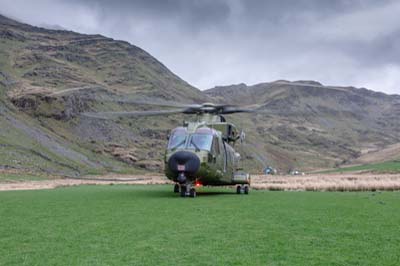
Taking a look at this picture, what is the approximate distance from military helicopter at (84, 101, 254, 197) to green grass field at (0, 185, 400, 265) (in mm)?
5931

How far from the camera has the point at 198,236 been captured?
10.3 metres

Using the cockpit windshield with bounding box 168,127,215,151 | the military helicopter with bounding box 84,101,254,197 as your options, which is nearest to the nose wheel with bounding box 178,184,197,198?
the military helicopter with bounding box 84,101,254,197

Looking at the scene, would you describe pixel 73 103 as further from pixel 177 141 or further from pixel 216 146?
pixel 177 141

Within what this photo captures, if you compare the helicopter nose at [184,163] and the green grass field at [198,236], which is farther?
the helicopter nose at [184,163]

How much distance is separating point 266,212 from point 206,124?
10.8 m

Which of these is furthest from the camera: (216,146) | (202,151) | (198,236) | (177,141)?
(216,146)

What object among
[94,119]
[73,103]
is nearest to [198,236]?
[73,103]

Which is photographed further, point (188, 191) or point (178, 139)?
point (178, 139)

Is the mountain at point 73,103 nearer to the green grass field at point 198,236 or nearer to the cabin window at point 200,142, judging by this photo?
the cabin window at point 200,142

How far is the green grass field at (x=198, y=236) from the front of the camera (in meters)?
8.22

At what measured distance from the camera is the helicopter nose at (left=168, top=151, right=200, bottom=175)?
2150 cm

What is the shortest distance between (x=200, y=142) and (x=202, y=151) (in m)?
0.54

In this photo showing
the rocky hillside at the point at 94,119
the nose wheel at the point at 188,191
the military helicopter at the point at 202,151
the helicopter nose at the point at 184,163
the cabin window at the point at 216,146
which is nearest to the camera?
the helicopter nose at the point at 184,163

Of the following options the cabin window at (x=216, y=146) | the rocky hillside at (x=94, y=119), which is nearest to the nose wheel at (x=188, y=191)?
the cabin window at (x=216, y=146)
